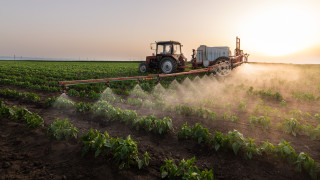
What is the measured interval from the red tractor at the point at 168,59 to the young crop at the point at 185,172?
459 inches

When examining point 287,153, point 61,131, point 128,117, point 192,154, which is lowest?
point 192,154

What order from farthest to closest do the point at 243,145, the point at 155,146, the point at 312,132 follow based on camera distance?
the point at 312,132 → the point at 155,146 → the point at 243,145

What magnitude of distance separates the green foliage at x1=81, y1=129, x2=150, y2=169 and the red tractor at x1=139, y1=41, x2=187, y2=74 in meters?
11.2

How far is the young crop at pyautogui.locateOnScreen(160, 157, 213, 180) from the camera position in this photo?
110 inches

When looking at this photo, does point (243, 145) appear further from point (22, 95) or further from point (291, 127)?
point (22, 95)

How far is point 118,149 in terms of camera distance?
341 centimetres

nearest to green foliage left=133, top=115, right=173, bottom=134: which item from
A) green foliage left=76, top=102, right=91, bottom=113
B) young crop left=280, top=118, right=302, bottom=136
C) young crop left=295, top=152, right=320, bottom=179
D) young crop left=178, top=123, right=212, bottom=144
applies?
young crop left=178, top=123, right=212, bottom=144

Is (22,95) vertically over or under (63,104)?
over

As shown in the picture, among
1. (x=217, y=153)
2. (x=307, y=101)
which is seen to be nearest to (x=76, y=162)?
(x=217, y=153)

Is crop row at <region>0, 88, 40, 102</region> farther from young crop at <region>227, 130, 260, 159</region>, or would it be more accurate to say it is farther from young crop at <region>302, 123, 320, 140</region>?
young crop at <region>302, 123, 320, 140</region>

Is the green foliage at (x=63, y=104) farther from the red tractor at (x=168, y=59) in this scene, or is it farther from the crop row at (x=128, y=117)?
the red tractor at (x=168, y=59)

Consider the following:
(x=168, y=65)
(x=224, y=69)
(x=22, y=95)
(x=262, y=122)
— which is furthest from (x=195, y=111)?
(x=224, y=69)

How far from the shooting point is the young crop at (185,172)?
2.79 m

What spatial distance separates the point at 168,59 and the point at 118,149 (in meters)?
11.9
